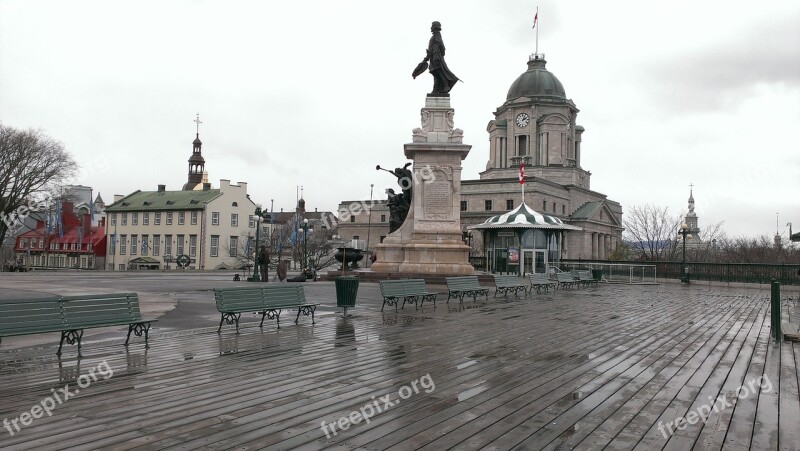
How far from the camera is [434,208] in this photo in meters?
28.8

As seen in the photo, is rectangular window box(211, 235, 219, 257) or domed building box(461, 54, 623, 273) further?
domed building box(461, 54, 623, 273)

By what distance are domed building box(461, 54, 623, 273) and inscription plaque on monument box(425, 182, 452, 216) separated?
197 ft

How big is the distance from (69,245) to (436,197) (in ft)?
262

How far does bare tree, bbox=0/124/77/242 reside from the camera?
51.9 meters

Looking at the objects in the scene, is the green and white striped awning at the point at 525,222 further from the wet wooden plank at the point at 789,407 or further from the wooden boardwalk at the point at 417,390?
the wet wooden plank at the point at 789,407

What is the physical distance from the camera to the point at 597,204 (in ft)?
324

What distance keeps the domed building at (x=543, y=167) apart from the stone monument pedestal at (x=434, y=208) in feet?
197

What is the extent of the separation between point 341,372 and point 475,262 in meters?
57.1

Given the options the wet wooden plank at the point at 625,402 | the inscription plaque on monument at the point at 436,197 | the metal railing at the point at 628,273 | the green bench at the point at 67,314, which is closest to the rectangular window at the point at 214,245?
the metal railing at the point at 628,273

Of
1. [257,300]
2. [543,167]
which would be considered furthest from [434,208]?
[543,167]

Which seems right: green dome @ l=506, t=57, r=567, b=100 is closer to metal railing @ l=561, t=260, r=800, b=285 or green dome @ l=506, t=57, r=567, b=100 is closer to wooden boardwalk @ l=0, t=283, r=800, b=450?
metal railing @ l=561, t=260, r=800, b=285

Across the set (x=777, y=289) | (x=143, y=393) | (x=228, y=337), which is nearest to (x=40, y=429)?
(x=143, y=393)

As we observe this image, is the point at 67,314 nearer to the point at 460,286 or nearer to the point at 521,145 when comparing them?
the point at 460,286

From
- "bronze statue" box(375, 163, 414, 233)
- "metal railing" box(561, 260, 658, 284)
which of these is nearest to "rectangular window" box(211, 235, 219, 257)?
"metal railing" box(561, 260, 658, 284)
